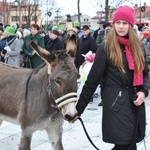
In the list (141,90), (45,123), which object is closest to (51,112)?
(45,123)

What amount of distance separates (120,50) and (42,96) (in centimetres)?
107

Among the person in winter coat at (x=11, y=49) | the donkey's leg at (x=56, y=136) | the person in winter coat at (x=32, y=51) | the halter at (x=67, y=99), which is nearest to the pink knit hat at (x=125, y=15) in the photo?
the halter at (x=67, y=99)

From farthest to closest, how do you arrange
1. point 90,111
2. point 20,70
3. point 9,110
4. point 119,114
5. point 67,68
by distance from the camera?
point 90,111, point 20,70, point 9,110, point 67,68, point 119,114

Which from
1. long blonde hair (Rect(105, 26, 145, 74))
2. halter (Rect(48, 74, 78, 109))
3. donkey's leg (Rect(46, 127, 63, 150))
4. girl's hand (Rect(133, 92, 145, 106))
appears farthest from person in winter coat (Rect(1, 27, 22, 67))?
girl's hand (Rect(133, 92, 145, 106))

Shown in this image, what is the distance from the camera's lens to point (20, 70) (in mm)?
4070

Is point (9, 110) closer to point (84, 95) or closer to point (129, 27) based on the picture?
point (84, 95)

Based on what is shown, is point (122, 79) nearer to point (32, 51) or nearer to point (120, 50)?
point (120, 50)

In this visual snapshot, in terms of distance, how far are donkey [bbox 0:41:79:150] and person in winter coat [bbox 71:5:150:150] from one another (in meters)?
0.22

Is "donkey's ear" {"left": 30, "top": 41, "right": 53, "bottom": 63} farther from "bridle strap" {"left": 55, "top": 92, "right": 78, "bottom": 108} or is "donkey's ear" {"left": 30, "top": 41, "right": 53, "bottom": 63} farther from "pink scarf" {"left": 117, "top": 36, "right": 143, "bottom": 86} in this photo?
"pink scarf" {"left": 117, "top": 36, "right": 143, "bottom": 86}

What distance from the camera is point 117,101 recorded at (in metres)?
2.78

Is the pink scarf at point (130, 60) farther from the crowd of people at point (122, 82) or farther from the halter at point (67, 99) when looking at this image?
the halter at point (67, 99)

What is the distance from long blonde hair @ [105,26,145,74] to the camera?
2.75m

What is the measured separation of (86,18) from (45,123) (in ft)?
368

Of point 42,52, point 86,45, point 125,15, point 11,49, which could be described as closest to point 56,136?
point 42,52
